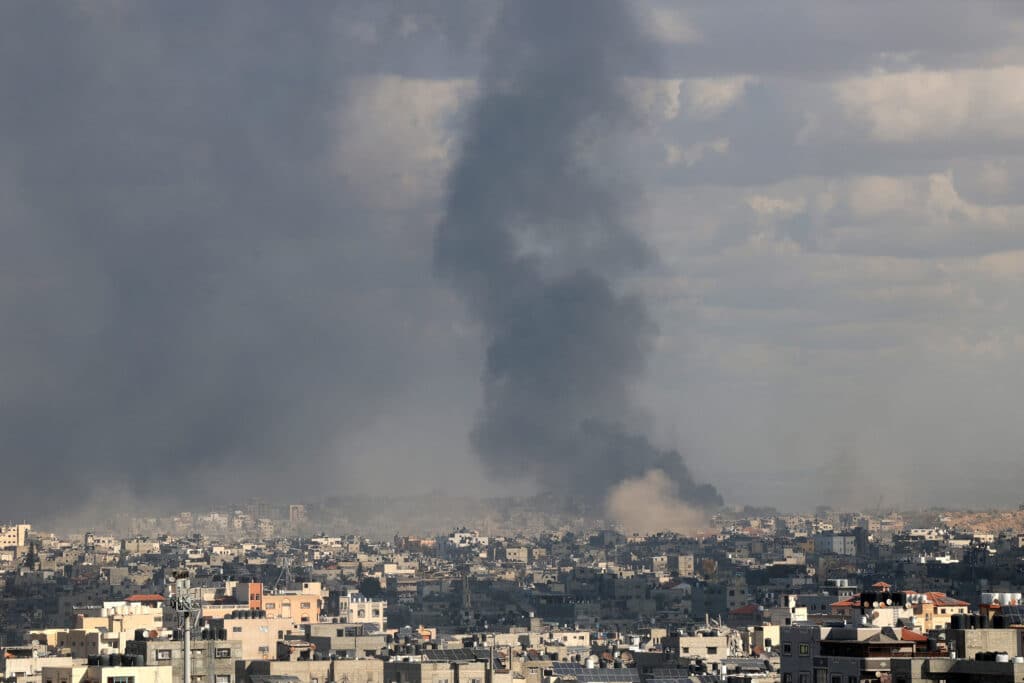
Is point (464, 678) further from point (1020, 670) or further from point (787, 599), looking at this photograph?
point (787, 599)

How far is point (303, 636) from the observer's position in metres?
148

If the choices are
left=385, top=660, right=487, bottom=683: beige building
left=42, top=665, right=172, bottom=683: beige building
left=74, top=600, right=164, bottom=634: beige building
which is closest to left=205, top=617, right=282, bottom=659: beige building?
left=74, top=600, right=164, bottom=634: beige building

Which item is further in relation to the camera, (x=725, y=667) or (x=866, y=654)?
(x=725, y=667)

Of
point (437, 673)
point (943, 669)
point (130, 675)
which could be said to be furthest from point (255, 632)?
point (943, 669)

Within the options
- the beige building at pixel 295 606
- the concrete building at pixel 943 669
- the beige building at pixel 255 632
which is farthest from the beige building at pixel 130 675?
the beige building at pixel 295 606

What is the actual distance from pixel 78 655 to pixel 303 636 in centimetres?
1745

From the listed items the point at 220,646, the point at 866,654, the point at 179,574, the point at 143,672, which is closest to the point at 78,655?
the point at 220,646

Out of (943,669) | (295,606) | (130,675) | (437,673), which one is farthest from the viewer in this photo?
(295,606)

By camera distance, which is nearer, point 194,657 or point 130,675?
point 130,675

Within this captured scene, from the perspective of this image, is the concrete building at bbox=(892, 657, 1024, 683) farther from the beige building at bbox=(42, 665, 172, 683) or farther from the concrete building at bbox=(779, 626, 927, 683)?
the beige building at bbox=(42, 665, 172, 683)

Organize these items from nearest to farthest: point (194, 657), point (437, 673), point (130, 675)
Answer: point (130, 675)
point (194, 657)
point (437, 673)

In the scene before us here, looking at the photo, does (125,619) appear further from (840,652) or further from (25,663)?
(840,652)

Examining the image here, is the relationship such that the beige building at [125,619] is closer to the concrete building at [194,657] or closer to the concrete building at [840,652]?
the concrete building at [194,657]

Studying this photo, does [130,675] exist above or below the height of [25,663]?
below
